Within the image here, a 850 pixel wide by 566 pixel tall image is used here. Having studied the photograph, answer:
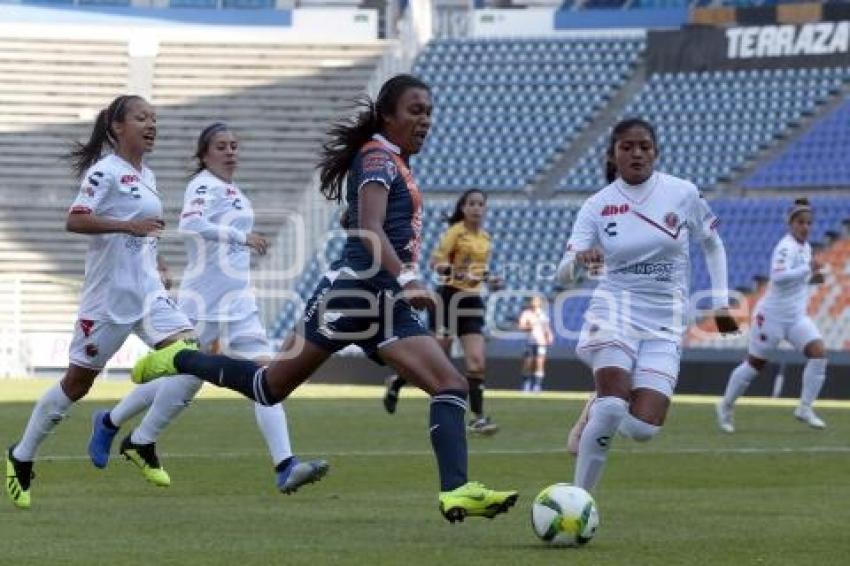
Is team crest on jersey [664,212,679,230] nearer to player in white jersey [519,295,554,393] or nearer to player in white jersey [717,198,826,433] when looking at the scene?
player in white jersey [717,198,826,433]

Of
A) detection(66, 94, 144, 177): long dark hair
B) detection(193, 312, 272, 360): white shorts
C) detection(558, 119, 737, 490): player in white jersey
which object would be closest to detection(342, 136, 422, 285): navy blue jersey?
detection(558, 119, 737, 490): player in white jersey

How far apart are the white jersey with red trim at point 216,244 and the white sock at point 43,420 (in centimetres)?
208

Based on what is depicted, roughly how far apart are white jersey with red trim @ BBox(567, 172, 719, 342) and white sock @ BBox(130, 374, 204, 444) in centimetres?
323

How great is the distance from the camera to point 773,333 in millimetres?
21703

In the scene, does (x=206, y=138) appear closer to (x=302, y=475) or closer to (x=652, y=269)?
(x=302, y=475)

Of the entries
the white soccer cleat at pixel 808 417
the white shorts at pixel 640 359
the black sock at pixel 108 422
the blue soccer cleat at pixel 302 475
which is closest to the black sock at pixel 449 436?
the white shorts at pixel 640 359

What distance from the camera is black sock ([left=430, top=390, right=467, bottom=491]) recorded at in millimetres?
9773

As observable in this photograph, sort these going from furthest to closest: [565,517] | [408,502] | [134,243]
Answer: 1. [134,243]
2. [408,502]
3. [565,517]

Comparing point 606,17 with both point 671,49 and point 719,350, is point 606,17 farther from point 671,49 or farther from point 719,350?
point 719,350

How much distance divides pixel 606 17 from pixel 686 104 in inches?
172

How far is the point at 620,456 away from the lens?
16.4m

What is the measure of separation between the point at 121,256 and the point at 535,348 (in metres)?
24.1

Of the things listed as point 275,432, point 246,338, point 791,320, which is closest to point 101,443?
point 246,338

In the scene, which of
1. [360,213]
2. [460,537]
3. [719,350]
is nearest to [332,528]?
[460,537]
